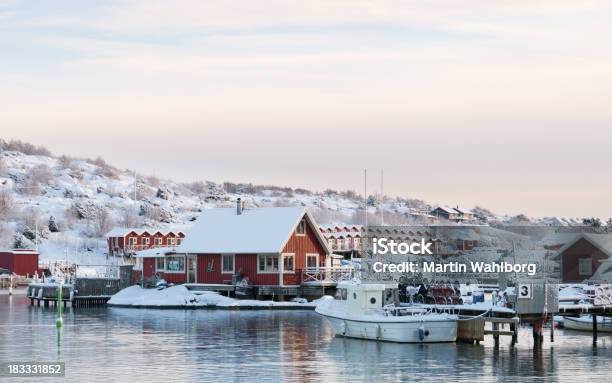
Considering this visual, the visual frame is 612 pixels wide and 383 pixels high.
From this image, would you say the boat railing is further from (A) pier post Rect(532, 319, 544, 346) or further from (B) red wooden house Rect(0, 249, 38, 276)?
(B) red wooden house Rect(0, 249, 38, 276)

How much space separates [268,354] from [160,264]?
42067mm

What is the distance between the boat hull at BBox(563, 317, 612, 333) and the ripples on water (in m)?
1.31

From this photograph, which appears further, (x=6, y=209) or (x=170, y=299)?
(x=6, y=209)

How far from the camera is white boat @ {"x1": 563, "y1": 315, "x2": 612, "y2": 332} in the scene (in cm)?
5957

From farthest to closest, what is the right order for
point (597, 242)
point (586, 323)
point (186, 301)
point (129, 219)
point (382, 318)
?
point (129, 219) < point (186, 301) < point (597, 242) < point (586, 323) < point (382, 318)

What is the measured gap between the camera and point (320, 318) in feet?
225

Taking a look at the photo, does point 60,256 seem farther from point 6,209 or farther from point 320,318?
point 320,318

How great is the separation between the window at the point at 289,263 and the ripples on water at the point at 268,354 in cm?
1786

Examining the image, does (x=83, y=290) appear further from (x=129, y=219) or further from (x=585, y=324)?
(x=129, y=219)

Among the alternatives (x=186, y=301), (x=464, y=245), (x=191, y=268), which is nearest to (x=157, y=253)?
(x=191, y=268)

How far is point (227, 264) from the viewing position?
275 ft

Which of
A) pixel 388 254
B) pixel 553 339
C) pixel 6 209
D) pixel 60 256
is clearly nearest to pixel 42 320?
pixel 388 254

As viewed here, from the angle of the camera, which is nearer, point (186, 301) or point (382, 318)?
point (382, 318)

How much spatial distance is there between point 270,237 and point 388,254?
60.0 ft
